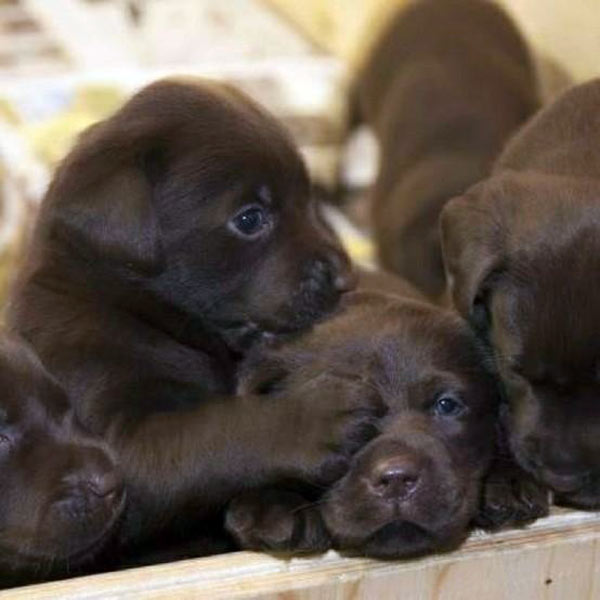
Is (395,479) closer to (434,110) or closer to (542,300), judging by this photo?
(542,300)

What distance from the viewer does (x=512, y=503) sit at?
166cm

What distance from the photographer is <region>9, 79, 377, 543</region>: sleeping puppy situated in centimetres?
180

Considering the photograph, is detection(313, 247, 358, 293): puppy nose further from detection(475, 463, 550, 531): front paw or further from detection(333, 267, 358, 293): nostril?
detection(475, 463, 550, 531): front paw

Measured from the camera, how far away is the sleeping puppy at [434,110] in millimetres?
2918

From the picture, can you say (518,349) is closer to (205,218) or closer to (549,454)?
(549,454)

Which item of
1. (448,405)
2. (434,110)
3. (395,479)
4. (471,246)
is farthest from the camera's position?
(434,110)

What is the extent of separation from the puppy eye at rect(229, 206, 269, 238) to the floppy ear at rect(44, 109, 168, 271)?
0.10 m

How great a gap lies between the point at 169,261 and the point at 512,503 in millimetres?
546

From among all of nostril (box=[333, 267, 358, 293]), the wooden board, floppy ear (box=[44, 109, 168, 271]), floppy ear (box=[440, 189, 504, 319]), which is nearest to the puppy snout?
the wooden board

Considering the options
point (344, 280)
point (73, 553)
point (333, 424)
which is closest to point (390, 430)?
point (333, 424)

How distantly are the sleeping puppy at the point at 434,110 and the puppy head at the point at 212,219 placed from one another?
887 mm

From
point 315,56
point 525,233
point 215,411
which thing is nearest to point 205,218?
point 215,411

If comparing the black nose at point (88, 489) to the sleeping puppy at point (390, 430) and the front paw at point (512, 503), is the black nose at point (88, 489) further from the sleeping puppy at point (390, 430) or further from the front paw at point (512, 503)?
the front paw at point (512, 503)

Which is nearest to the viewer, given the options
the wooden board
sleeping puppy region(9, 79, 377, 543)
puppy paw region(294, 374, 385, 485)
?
the wooden board
